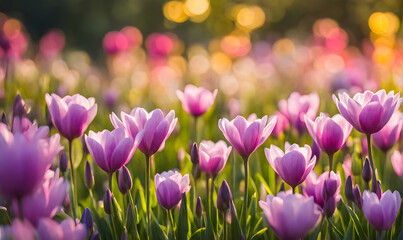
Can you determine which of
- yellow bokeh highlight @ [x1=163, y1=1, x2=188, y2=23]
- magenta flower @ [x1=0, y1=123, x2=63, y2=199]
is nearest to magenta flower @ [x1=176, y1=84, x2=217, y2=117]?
magenta flower @ [x1=0, y1=123, x2=63, y2=199]

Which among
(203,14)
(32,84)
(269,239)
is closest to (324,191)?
(269,239)

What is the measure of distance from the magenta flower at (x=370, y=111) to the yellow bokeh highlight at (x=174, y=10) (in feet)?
24.8

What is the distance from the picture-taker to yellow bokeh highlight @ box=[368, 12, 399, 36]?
6822 mm

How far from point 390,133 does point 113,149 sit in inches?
36.1

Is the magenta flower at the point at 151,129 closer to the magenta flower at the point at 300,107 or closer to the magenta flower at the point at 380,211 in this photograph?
the magenta flower at the point at 380,211

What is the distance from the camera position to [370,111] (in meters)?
1.23

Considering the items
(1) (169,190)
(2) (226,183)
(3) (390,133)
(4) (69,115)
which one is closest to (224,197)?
(2) (226,183)

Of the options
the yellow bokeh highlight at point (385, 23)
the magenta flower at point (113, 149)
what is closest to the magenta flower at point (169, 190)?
the magenta flower at point (113, 149)

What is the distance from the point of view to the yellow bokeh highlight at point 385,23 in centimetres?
682

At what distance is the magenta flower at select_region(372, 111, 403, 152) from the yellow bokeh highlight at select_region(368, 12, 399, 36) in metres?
5.79

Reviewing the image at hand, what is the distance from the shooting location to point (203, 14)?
917 cm

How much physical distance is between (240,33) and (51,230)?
29.9ft

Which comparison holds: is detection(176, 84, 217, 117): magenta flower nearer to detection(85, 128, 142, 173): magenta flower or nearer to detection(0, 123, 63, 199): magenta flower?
detection(85, 128, 142, 173): magenta flower

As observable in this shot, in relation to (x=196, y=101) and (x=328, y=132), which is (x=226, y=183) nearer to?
(x=328, y=132)
